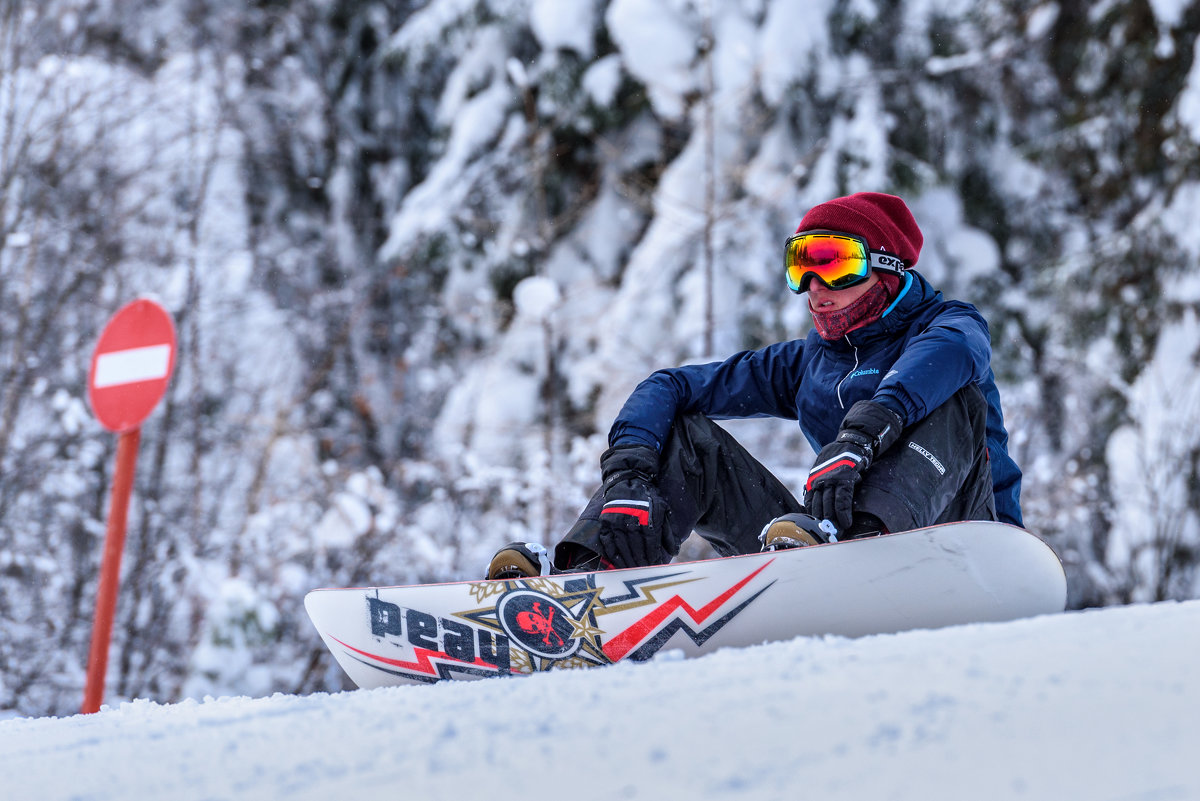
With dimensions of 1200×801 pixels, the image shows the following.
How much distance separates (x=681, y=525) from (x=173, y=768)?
1539 mm

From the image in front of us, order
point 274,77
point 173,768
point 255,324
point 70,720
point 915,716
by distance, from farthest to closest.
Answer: point 274,77
point 255,324
point 70,720
point 173,768
point 915,716

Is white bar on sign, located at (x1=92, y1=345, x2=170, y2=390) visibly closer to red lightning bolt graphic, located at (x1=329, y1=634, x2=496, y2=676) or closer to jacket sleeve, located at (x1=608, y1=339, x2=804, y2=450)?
red lightning bolt graphic, located at (x1=329, y1=634, x2=496, y2=676)

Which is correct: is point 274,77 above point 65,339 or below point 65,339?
above

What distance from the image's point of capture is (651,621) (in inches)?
88.0

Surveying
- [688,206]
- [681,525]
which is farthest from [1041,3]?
[681,525]

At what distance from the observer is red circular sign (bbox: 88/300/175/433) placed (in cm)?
360

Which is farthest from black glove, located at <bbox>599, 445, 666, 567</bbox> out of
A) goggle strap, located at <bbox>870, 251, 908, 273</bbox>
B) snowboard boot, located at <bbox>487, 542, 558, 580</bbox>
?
goggle strap, located at <bbox>870, 251, 908, 273</bbox>

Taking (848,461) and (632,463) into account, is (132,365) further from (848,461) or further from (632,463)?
(848,461)

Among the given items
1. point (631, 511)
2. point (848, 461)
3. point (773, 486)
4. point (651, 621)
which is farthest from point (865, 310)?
point (651, 621)

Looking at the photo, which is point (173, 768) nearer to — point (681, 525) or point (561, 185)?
point (681, 525)

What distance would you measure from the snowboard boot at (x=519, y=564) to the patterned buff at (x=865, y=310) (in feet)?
3.18

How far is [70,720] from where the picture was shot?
2217mm

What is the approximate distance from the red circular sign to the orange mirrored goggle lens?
2292 mm

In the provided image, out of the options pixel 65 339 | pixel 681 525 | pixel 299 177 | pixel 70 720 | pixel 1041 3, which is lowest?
pixel 70 720
